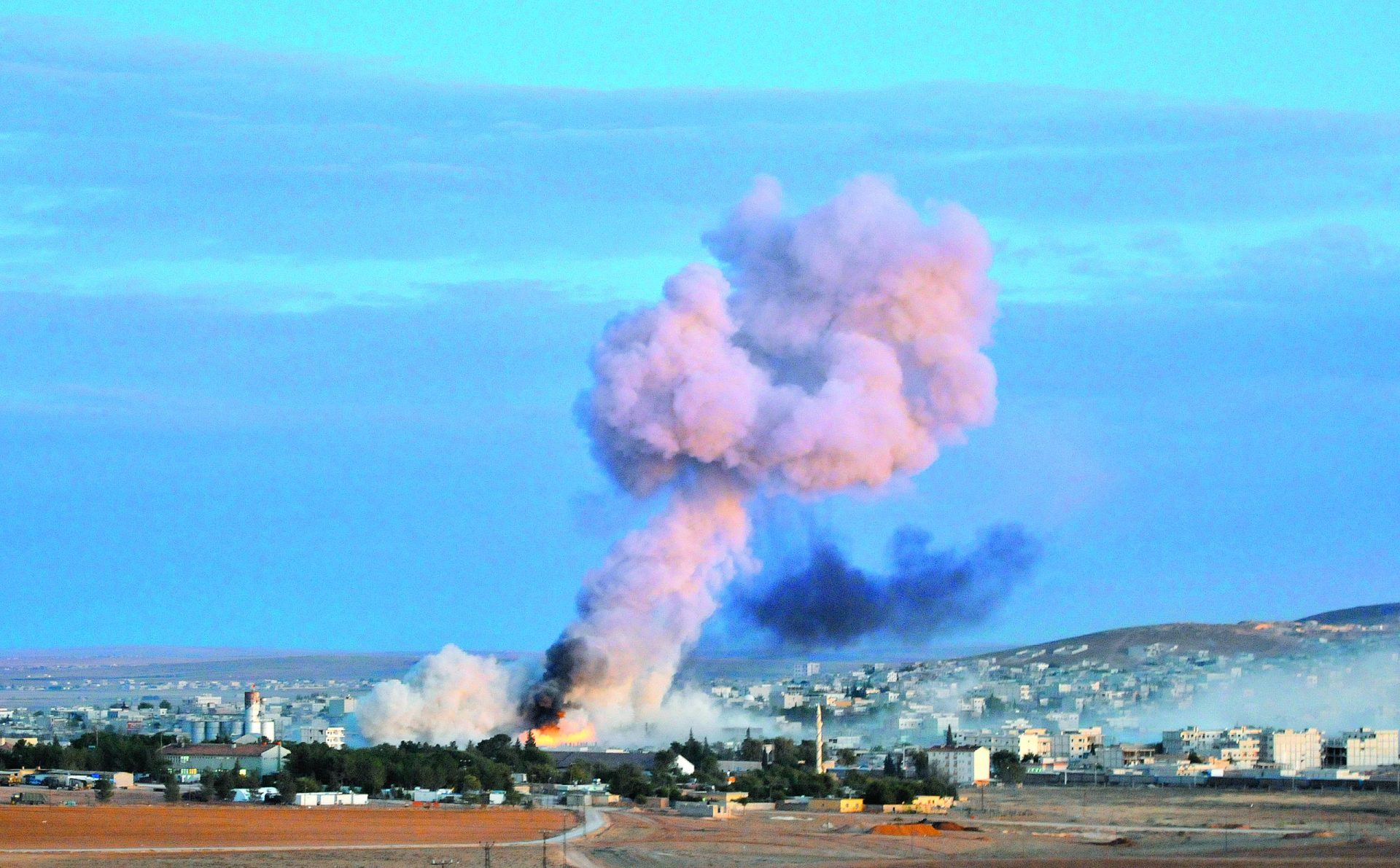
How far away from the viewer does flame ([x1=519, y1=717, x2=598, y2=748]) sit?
91500 mm

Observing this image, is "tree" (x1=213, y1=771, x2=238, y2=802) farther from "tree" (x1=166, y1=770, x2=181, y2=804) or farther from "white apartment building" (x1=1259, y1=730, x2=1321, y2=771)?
"white apartment building" (x1=1259, y1=730, x2=1321, y2=771)

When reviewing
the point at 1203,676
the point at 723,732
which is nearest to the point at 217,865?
the point at 723,732

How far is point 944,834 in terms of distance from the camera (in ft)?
216

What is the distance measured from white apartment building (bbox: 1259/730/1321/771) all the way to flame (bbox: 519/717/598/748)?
37999 millimetres

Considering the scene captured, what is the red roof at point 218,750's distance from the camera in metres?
85.9

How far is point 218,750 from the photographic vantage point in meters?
87.4

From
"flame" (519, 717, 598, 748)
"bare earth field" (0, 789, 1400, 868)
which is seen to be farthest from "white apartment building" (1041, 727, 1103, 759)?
"bare earth field" (0, 789, 1400, 868)

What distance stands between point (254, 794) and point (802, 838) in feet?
71.9

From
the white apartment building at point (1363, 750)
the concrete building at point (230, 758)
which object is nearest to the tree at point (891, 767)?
the concrete building at point (230, 758)

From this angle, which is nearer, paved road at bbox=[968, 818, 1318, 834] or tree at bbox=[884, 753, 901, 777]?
paved road at bbox=[968, 818, 1318, 834]

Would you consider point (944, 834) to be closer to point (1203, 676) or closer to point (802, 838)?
point (802, 838)

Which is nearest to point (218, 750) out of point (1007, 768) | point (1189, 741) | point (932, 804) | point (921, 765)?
point (932, 804)

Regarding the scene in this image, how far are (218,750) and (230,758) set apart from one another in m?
1.88

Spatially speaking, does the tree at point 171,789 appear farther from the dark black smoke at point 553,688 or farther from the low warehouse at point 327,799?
the dark black smoke at point 553,688
